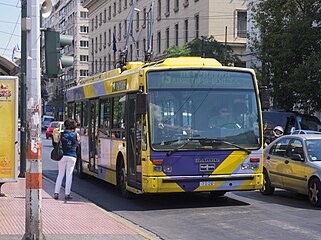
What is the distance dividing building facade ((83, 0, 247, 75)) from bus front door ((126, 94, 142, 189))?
80.7ft

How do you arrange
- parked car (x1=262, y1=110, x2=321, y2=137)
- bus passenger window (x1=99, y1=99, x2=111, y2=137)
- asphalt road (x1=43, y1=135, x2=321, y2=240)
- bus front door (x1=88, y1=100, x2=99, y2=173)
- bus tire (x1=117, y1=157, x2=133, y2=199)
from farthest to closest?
parked car (x1=262, y1=110, x2=321, y2=137), bus front door (x1=88, y1=100, x2=99, y2=173), bus passenger window (x1=99, y1=99, x2=111, y2=137), bus tire (x1=117, y1=157, x2=133, y2=199), asphalt road (x1=43, y1=135, x2=321, y2=240)

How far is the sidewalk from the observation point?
28.9 feet

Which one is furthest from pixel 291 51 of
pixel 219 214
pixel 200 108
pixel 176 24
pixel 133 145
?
pixel 176 24

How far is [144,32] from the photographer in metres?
57.2

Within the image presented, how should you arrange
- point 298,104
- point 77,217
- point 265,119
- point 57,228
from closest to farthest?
1. point 57,228
2. point 77,217
3. point 265,119
4. point 298,104

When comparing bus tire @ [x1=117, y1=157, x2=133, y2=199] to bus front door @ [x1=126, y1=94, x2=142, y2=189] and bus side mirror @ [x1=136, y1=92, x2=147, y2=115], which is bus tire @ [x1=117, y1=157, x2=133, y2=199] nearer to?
bus front door @ [x1=126, y1=94, x2=142, y2=189]

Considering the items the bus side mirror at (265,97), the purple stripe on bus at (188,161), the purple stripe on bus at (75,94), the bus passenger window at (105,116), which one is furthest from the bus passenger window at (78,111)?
the bus side mirror at (265,97)

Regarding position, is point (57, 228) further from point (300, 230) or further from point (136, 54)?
point (136, 54)

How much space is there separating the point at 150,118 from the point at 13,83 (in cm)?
305

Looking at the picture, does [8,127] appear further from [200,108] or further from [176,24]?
[176,24]

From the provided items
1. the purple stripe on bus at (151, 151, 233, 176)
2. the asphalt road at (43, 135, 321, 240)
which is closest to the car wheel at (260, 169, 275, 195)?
the asphalt road at (43, 135, 321, 240)

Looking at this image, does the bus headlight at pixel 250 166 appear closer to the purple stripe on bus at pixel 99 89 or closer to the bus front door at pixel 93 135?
the purple stripe on bus at pixel 99 89

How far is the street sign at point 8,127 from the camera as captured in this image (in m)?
12.3

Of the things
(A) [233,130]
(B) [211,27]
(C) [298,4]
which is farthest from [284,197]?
(B) [211,27]
